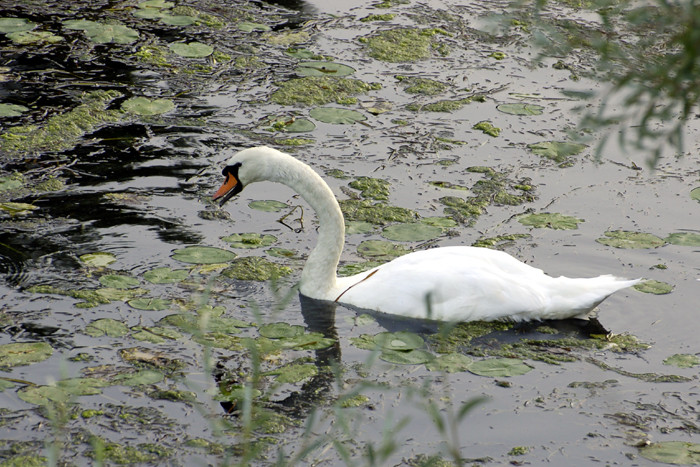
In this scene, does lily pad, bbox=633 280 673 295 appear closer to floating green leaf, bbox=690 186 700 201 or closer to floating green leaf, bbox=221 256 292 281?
floating green leaf, bbox=690 186 700 201

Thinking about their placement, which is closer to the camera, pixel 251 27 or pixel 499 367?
pixel 499 367

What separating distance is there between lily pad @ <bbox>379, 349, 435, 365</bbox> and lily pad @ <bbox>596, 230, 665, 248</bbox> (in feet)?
6.38

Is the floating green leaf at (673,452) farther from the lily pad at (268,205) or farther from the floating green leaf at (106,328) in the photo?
the lily pad at (268,205)

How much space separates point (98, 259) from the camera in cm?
617

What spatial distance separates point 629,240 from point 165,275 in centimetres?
308

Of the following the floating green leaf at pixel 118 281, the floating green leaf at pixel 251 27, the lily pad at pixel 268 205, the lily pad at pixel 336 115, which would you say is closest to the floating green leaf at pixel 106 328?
the floating green leaf at pixel 118 281

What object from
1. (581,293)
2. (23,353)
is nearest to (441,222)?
(581,293)

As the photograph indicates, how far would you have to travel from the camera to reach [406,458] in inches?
178

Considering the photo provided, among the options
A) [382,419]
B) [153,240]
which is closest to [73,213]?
[153,240]

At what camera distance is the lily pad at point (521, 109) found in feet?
28.6

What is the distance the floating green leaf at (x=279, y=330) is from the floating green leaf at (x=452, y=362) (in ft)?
2.60

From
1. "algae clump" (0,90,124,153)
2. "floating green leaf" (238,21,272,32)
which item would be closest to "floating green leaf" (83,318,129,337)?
"algae clump" (0,90,124,153)

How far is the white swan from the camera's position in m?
5.74

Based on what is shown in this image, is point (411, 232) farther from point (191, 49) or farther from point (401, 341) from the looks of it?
point (191, 49)
